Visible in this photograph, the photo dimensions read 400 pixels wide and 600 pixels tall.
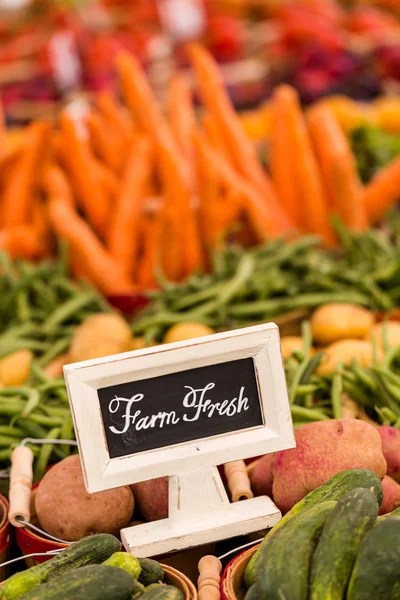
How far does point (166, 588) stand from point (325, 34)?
18.8ft

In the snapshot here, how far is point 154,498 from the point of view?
1868 mm

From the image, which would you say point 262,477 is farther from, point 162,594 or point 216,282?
point 216,282

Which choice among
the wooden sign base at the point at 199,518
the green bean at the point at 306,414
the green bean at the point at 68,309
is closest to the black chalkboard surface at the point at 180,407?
the wooden sign base at the point at 199,518

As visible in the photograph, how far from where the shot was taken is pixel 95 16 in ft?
24.5

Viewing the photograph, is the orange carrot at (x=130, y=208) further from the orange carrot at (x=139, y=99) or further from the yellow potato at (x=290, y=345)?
the yellow potato at (x=290, y=345)

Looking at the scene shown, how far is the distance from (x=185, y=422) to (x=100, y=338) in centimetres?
121

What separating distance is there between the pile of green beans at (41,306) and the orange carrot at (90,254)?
0.09 meters

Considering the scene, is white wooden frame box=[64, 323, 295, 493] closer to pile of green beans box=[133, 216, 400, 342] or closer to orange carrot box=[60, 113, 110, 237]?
pile of green beans box=[133, 216, 400, 342]

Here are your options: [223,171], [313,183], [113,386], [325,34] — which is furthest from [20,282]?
[325,34]

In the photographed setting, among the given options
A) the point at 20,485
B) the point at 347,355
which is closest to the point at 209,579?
the point at 20,485

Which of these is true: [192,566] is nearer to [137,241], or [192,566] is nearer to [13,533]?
[13,533]

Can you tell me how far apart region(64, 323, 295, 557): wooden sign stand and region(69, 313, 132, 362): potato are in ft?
3.50

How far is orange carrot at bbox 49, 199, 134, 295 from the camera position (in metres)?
3.52

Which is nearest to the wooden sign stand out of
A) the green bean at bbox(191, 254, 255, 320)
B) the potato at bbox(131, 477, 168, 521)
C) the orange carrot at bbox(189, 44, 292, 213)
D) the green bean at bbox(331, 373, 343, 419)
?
the potato at bbox(131, 477, 168, 521)
